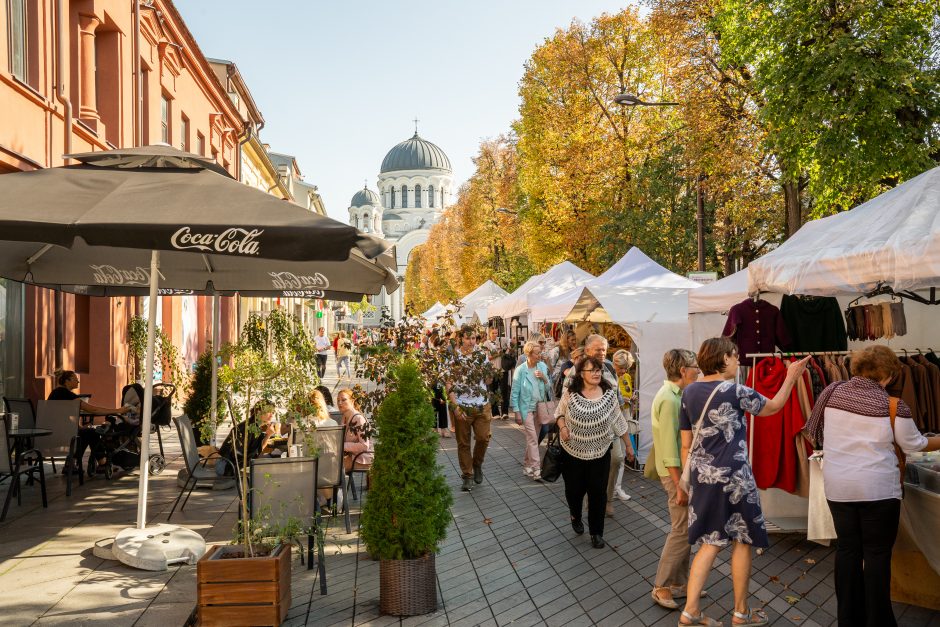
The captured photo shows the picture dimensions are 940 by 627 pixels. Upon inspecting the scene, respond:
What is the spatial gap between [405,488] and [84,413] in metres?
6.14

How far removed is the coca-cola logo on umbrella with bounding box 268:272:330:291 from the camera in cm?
907

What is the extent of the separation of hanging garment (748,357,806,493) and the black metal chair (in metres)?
3.79

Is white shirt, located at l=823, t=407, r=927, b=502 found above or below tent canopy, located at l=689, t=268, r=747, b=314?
below

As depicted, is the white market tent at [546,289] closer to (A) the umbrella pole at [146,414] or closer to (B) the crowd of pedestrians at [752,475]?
(A) the umbrella pole at [146,414]

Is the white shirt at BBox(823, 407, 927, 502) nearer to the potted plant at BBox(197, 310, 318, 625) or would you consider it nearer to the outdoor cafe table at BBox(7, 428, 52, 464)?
the potted plant at BBox(197, 310, 318, 625)

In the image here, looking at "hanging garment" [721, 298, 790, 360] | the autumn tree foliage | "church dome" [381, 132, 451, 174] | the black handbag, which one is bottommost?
the black handbag

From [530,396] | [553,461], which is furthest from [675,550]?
[530,396]

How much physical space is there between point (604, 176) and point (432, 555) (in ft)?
67.1

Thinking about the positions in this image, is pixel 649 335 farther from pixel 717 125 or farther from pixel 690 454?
pixel 717 125

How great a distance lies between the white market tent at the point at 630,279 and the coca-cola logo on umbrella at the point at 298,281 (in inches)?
187

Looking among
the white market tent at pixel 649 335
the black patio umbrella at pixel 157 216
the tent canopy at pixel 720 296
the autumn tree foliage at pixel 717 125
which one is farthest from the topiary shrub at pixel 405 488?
the autumn tree foliage at pixel 717 125

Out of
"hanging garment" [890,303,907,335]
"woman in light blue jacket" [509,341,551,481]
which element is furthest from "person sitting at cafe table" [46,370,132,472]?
"hanging garment" [890,303,907,335]

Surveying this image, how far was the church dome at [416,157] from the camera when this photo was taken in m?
136

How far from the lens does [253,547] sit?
5.29m
